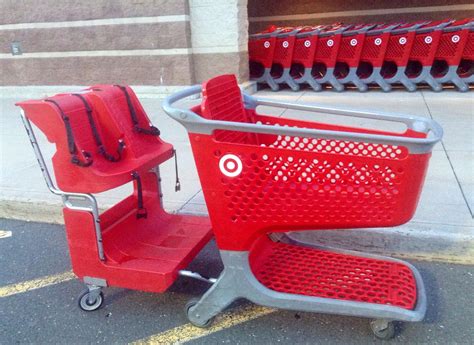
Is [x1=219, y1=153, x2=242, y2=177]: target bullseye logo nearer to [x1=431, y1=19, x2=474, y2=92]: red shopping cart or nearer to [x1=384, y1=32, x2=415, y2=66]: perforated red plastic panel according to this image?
[x1=384, y1=32, x2=415, y2=66]: perforated red plastic panel

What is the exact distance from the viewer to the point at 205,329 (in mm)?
2787

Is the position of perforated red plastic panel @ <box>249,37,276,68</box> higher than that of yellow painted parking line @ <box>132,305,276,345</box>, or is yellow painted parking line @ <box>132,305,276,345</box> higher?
perforated red plastic panel @ <box>249,37,276,68</box>

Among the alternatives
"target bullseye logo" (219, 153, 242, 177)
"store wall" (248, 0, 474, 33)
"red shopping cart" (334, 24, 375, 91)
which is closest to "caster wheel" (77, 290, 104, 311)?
"target bullseye logo" (219, 153, 242, 177)

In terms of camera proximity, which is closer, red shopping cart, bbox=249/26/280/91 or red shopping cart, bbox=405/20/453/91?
red shopping cart, bbox=405/20/453/91

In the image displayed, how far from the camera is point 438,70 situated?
9375 millimetres

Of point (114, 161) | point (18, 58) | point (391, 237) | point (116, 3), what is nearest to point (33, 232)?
point (114, 161)

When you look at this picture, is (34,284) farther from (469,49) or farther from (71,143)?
(469,49)

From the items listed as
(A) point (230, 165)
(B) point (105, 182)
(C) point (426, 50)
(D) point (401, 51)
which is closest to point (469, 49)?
(C) point (426, 50)

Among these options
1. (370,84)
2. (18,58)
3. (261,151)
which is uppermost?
(261,151)

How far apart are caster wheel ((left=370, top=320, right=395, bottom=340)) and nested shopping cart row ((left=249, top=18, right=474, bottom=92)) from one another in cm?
744

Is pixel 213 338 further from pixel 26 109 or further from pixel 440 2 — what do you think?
pixel 440 2

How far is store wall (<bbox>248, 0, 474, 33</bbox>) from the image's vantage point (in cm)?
1313

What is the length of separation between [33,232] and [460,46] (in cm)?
799

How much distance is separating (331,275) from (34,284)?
6.98ft
